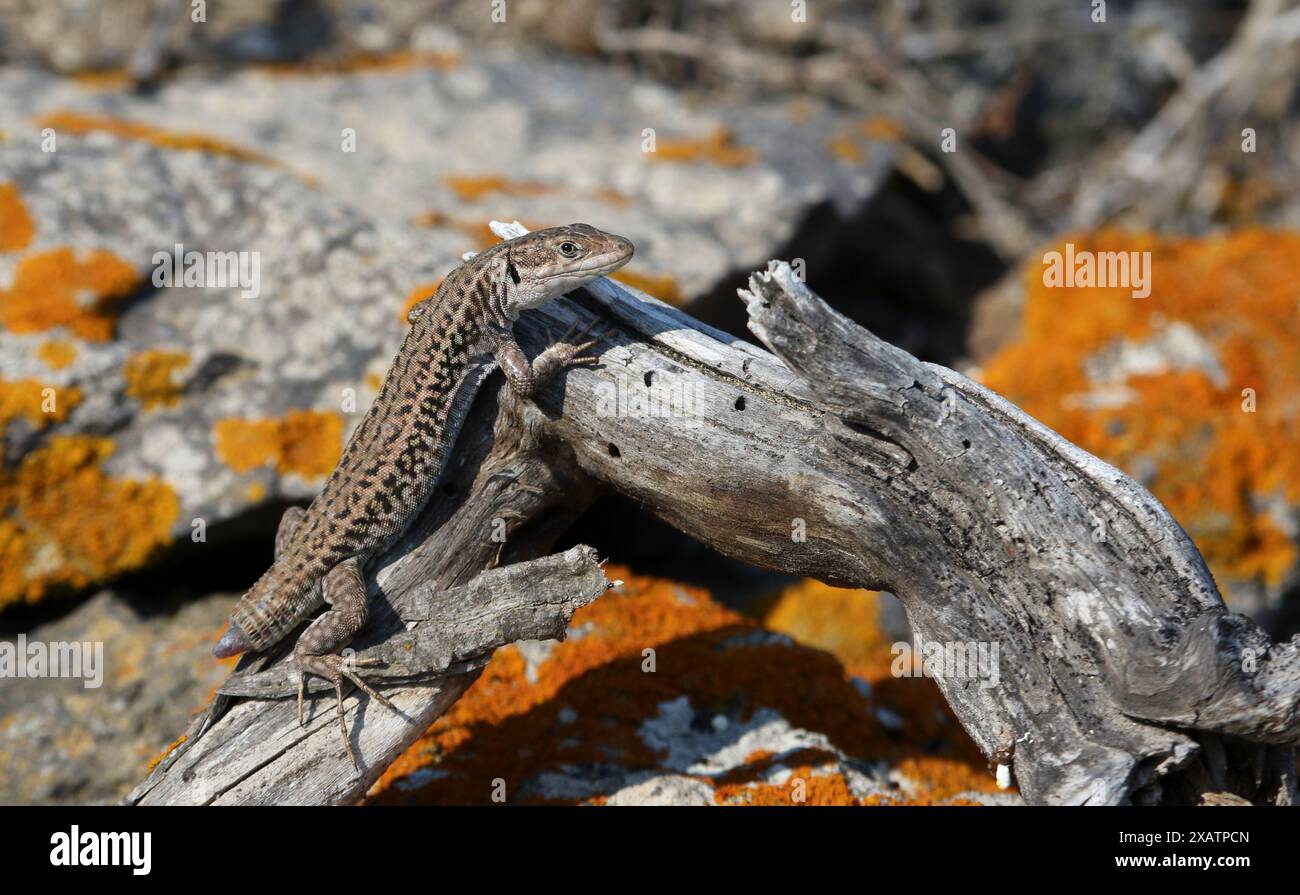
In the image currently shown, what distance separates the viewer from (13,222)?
8242 millimetres

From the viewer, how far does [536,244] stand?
5.67m

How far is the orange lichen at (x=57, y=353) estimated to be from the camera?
295 inches

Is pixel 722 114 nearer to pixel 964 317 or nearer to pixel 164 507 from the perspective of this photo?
pixel 964 317

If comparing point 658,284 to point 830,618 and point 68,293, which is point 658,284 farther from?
point 68,293

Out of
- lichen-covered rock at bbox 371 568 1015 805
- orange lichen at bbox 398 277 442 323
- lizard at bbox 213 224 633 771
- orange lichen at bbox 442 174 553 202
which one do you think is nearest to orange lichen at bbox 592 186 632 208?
orange lichen at bbox 442 174 553 202

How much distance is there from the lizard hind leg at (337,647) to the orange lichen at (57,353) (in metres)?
3.43

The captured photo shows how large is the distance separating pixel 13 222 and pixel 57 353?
1.47m

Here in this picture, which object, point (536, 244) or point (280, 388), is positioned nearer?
point (536, 244)

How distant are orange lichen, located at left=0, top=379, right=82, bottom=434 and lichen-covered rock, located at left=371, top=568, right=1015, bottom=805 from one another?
351cm

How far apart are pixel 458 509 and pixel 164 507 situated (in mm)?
2648

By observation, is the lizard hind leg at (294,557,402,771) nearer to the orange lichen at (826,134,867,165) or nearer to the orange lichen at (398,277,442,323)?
the orange lichen at (398,277,442,323)

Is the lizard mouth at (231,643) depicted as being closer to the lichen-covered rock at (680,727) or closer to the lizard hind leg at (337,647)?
the lizard hind leg at (337,647)

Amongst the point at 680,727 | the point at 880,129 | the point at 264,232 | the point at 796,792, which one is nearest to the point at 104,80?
the point at 264,232

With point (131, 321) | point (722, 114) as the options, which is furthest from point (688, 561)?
point (722, 114)
